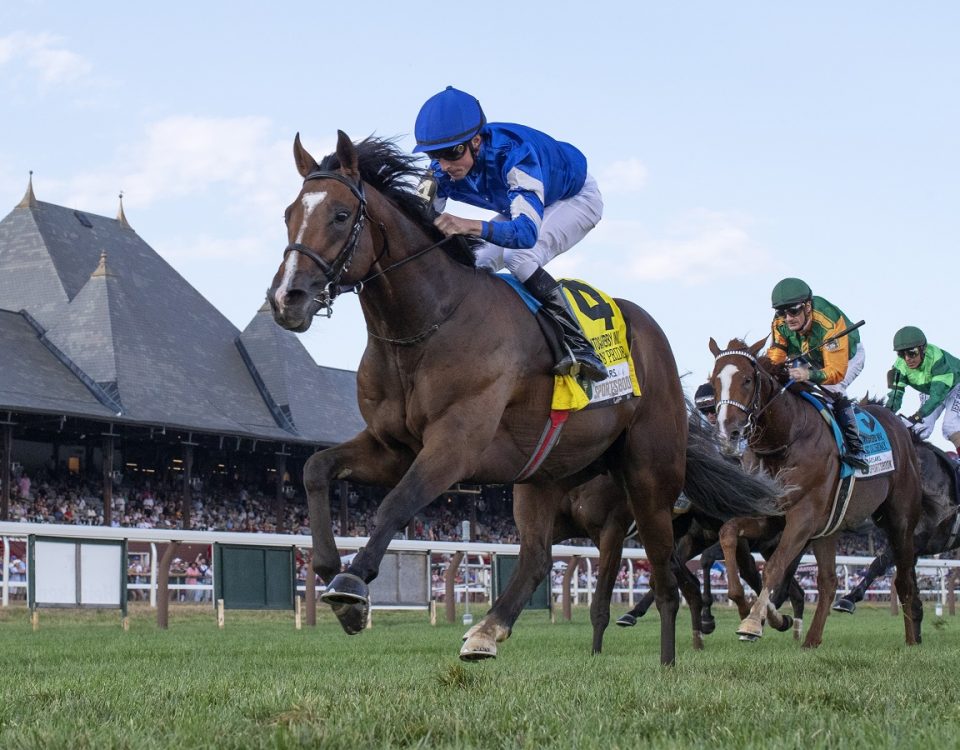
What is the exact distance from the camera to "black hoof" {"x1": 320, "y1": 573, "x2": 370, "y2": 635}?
14.0 ft

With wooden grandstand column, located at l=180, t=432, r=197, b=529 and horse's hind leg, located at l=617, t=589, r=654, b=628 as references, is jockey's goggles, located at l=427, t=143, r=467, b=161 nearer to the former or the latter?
horse's hind leg, located at l=617, t=589, r=654, b=628

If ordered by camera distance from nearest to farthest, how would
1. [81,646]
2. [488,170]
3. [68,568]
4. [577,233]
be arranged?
[488,170], [577,233], [81,646], [68,568]

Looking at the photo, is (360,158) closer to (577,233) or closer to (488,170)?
(488,170)

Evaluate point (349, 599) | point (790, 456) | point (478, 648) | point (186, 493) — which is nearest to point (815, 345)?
point (790, 456)

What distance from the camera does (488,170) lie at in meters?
5.62

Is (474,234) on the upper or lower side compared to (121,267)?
lower

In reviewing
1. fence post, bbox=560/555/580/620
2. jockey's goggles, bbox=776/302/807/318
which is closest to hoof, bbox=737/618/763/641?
jockey's goggles, bbox=776/302/807/318

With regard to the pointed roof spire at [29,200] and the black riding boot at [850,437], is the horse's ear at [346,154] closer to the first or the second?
the black riding boot at [850,437]

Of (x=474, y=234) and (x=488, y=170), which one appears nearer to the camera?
(x=474, y=234)

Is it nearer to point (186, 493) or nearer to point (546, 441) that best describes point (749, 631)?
point (546, 441)

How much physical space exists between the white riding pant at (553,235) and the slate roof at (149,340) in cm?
2402

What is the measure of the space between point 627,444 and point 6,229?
35.9 meters

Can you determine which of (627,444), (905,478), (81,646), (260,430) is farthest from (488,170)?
(260,430)

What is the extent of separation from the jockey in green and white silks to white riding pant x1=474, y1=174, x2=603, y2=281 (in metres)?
6.28
